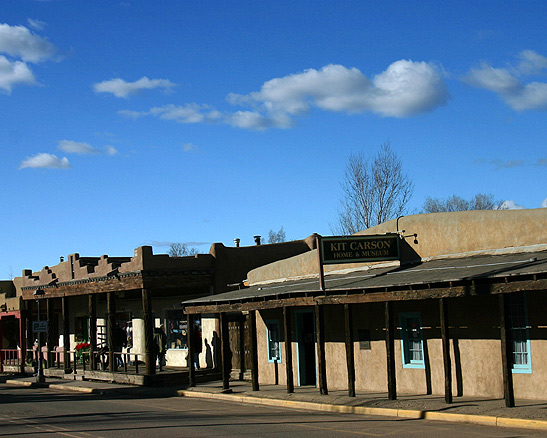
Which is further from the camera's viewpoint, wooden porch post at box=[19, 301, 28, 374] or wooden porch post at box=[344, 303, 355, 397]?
wooden porch post at box=[19, 301, 28, 374]

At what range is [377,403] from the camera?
631 inches

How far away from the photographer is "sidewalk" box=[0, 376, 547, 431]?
521 inches

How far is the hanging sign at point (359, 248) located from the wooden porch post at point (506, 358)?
487 cm

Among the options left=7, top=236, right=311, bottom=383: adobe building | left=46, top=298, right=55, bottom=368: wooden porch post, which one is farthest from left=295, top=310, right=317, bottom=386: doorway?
left=46, top=298, right=55, bottom=368: wooden porch post

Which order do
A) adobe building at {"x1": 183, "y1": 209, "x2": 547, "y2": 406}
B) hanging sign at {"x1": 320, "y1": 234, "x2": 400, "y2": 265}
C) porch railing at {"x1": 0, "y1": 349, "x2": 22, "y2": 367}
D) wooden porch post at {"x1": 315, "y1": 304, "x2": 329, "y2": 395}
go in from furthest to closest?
porch railing at {"x1": 0, "y1": 349, "x2": 22, "y2": 367}, hanging sign at {"x1": 320, "y1": 234, "x2": 400, "y2": 265}, wooden porch post at {"x1": 315, "y1": 304, "x2": 329, "y2": 395}, adobe building at {"x1": 183, "y1": 209, "x2": 547, "y2": 406}

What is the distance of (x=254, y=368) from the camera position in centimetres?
2030

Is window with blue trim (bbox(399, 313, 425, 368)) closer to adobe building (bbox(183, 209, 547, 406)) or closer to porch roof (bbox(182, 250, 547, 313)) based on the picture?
adobe building (bbox(183, 209, 547, 406))

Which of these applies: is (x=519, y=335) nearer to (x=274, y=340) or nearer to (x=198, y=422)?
(x=198, y=422)

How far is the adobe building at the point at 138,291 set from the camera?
2531cm

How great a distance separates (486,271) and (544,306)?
1.44 meters

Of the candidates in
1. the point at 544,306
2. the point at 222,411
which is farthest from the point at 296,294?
the point at 544,306

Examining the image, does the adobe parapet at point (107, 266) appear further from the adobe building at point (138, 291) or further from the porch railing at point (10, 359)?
A: the porch railing at point (10, 359)

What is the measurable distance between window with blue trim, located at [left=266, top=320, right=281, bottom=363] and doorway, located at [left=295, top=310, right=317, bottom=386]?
0.91 metres

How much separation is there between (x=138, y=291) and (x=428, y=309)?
49.2 ft
